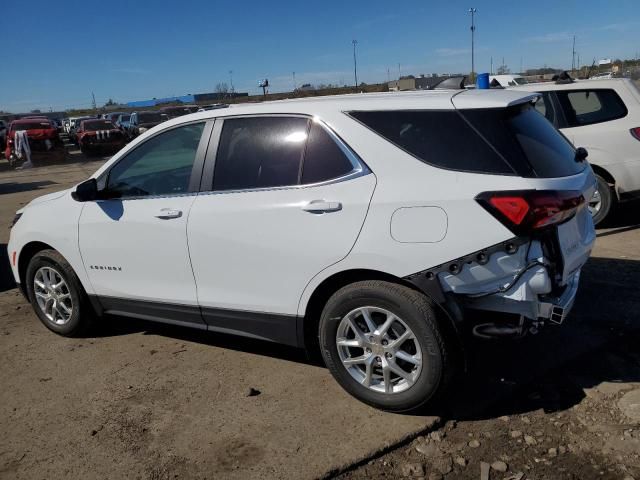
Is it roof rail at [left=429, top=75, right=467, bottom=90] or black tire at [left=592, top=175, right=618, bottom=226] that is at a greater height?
roof rail at [left=429, top=75, right=467, bottom=90]

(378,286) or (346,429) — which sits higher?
(378,286)

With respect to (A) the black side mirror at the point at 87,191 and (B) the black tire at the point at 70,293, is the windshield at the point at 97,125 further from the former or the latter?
(A) the black side mirror at the point at 87,191

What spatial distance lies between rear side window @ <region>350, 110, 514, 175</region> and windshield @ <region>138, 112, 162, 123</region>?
27.2 meters

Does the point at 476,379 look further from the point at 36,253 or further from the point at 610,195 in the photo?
the point at 610,195

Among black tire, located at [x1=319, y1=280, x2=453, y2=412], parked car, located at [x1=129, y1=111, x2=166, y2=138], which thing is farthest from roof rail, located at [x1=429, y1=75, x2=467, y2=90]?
parked car, located at [x1=129, y1=111, x2=166, y2=138]

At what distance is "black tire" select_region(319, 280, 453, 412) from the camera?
3.05 m

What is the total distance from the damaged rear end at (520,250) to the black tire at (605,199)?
13.6ft

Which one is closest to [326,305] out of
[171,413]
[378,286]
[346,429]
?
[378,286]

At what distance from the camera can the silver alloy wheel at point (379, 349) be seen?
318 centimetres

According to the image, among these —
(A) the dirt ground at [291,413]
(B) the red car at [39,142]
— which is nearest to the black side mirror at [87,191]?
(A) the dirt ground at [291,413]

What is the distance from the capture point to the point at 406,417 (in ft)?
10.8

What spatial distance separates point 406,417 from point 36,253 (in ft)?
10.9

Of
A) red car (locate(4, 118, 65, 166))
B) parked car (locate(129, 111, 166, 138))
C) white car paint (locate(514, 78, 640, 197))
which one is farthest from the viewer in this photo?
parked car (locate(129, 111, 166, 138))

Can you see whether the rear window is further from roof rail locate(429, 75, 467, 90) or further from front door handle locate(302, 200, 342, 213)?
roof rail locate(429, 75, 467, 90)
